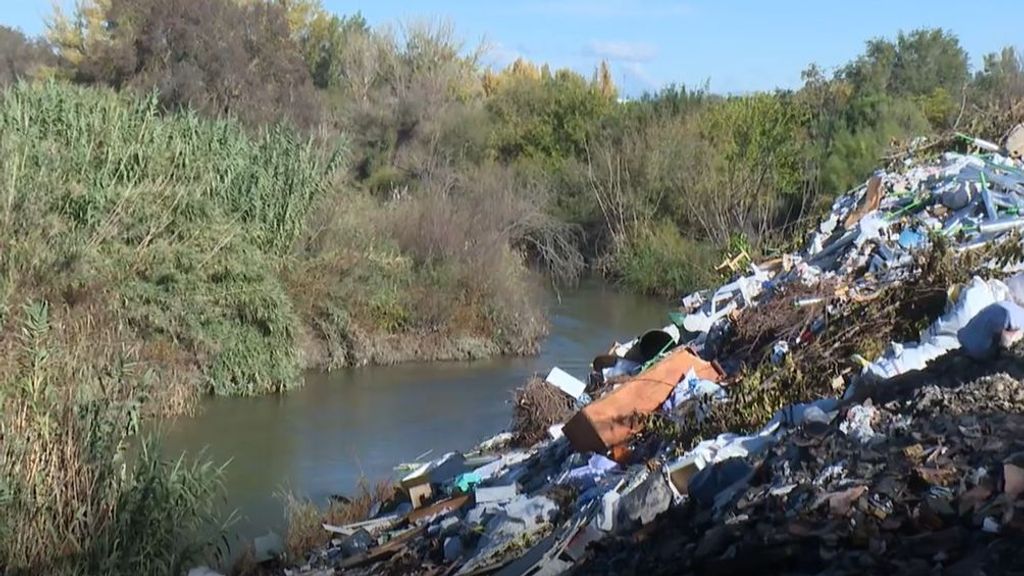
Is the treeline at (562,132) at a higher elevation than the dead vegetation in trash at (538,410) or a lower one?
higher

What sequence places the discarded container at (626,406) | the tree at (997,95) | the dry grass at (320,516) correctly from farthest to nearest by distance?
the tree at (997,95), the dry grass at (320,516), the discarded container at (626,406)

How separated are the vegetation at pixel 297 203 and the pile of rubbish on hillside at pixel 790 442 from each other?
72.3 inches

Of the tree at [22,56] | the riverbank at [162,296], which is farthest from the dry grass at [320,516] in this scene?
the tree at [22,56]

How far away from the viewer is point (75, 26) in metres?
39.3

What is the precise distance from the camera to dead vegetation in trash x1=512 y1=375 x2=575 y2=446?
41.2ft

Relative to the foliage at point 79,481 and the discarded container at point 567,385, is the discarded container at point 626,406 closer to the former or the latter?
the discarded container at point 567,385

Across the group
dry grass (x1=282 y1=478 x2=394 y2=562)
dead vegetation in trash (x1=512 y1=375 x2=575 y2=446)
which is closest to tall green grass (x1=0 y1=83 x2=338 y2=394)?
dry grass (x1=282 y1=478 x2=394 y2=562)

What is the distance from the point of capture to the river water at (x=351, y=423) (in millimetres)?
15758

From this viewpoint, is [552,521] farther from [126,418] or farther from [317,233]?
[317,233]

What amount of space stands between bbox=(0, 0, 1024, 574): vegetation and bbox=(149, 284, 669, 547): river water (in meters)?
0.67

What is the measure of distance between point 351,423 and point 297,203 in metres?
5.58

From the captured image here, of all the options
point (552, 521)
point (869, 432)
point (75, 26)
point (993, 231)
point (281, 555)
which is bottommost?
point (281, 555)

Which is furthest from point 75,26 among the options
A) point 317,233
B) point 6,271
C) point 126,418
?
point 126,418

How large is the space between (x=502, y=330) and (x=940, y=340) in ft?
56.4
